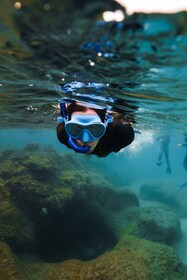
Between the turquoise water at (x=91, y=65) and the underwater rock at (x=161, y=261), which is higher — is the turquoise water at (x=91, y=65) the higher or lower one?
the higher one

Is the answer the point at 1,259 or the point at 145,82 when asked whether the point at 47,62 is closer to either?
the point at 145,82

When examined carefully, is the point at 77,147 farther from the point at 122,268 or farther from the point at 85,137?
the point at 122,268

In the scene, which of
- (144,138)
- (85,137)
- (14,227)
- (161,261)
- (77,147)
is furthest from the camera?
(144,138)

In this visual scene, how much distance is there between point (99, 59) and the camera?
783 centimetres

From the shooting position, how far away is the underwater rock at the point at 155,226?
16.5 metres

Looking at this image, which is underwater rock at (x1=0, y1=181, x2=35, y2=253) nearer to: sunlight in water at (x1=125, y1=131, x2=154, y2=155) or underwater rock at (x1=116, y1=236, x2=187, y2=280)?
underwater rock at (x1=116, y1=236, x2=187, y2=280)

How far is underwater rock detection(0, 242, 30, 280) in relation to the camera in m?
8.66

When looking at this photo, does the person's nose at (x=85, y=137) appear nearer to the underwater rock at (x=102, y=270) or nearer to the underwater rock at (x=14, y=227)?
the underwater rock at (x=102, y=270)

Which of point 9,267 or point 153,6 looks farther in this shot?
point 9,267

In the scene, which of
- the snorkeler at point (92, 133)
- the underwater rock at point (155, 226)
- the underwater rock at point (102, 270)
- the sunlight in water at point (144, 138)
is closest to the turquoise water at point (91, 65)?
the snorkeler at point (92, 133)

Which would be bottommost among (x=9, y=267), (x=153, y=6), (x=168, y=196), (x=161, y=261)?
(x=168, y=196)

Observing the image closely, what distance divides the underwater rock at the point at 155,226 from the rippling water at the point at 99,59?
8.19 metres

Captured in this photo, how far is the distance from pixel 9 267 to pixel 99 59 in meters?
7.46

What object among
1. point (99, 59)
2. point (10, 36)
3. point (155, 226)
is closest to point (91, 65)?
point (99, 59)
